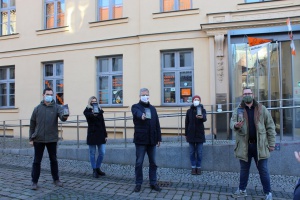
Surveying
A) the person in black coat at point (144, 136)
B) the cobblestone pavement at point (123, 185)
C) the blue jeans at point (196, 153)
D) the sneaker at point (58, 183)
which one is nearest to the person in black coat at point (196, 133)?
the blue jeans at point (196, 153)

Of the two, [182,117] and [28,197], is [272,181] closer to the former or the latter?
[182,117]

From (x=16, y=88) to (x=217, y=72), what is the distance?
27.5 feet

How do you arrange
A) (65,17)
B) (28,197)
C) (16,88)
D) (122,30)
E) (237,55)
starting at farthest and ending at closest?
(16,88) < (65,17) < (122,30) < (237,55) < (28,197)

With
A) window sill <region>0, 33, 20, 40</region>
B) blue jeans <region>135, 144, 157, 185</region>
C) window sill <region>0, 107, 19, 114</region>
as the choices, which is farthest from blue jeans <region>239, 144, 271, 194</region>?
window sill <region>0, 33, 20, 40</region>

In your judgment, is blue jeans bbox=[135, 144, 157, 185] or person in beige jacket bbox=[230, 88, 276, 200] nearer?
person in beige jacket bbox=[230, 88, 276, 200]

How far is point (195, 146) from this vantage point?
688 cm

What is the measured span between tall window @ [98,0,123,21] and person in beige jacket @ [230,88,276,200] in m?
7.53

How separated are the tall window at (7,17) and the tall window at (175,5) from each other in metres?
6.94

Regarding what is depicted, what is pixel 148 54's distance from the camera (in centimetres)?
1043

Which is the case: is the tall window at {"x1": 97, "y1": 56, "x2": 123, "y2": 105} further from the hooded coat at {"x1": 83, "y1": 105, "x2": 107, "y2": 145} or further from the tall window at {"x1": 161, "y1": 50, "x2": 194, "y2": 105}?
the hooded coat at {"x1": 83, "y1": 105, "x2": 107, "y2": 145}

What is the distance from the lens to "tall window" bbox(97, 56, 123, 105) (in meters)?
11.2

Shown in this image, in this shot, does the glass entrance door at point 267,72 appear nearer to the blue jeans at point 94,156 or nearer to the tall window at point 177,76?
the tall window at point 177,76

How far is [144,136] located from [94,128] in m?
1.60

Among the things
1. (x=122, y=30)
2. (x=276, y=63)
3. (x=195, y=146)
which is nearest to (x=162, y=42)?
(x=122, y=30)
